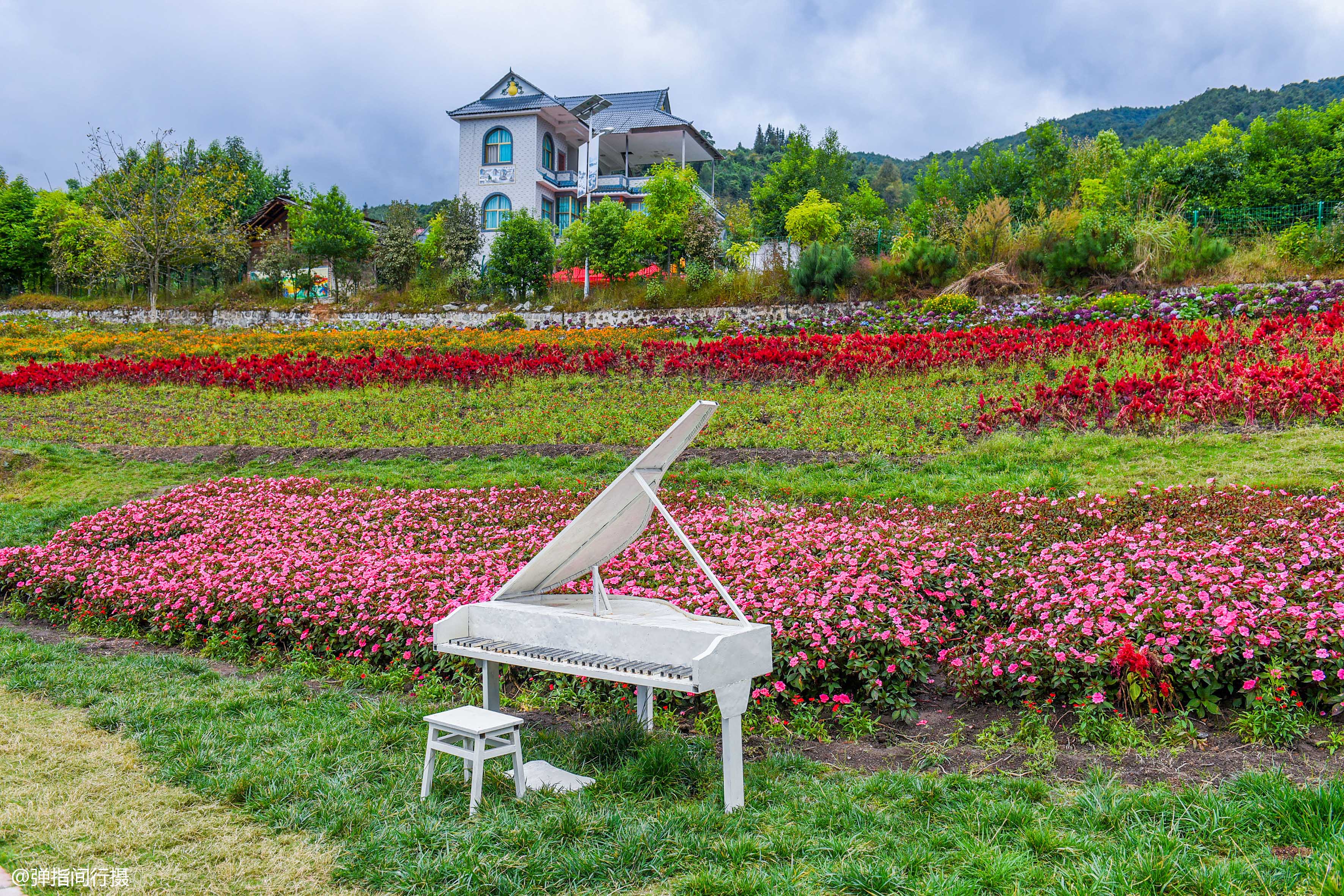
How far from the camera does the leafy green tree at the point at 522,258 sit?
2928 centimetres

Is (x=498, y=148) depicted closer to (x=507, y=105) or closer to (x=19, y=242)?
(x=507, y=105)

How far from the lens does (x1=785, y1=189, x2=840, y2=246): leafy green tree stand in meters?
31.8

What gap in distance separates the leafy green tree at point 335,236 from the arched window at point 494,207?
7.03 meters

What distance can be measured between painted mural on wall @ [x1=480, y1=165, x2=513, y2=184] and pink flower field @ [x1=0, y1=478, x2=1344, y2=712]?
1360 inches

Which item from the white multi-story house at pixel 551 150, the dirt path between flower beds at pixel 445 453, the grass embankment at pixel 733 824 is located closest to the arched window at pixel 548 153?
the white multi-story house at pixel 551 150

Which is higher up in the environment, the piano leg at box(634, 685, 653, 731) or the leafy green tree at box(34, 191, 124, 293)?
the leafy green tree at box(34, 191, 124, 293)

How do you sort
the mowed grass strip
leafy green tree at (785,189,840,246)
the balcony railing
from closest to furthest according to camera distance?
1. the mowed grass strip
2. leafy green tree at (785,189,840,246)
3. the balcony railing

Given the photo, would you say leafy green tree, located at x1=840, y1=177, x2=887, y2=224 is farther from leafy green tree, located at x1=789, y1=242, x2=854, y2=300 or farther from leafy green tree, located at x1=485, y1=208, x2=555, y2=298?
leafy green tree, located at x1=789, y1=242, x2=854, y2=300

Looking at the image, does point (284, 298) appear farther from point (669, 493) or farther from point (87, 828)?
point (87, 828)

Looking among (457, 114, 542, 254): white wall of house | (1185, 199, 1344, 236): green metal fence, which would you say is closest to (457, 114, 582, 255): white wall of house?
(457, 114, 542, 254): white wall of house

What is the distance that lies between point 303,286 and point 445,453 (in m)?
26.7

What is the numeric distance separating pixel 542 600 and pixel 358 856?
154 cm

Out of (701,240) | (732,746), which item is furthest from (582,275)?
(732,746)

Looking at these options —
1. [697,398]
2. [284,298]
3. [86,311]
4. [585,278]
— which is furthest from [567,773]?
[86,311]
